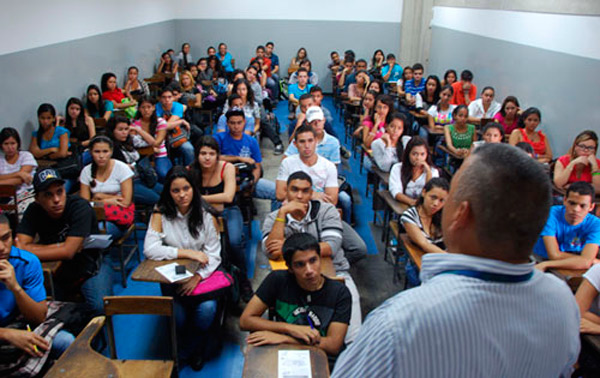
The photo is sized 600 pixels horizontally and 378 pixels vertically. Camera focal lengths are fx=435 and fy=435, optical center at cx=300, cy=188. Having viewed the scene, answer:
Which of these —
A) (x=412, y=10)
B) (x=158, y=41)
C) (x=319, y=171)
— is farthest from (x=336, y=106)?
(x=319, y=171)

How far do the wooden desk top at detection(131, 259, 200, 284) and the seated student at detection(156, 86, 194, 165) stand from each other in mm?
3219

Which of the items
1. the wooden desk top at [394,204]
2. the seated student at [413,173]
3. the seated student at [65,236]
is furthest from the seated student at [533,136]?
the seated student at [65,236]

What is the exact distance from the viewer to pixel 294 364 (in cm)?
213

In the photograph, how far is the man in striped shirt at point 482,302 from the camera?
78 centimetres

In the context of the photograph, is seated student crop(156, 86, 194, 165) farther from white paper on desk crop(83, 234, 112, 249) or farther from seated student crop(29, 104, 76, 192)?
white paper on desk crop(83, 234, 112, 249)

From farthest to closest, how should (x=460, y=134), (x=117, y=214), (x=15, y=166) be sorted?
(x=460, y=134)
(x=15, y=166)
(x=117, y=214)

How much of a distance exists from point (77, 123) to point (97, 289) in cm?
345

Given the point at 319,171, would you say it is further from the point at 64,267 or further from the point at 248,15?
the point at 248,15

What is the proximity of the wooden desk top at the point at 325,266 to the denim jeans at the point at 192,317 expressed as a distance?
1.68 feet

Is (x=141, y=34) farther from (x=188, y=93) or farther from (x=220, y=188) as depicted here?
(x=220, y=188)

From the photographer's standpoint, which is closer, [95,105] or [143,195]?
[143,195]

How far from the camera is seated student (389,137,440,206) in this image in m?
4.23

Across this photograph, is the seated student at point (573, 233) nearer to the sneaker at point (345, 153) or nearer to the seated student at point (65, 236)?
the sneaker at point (345, 153)

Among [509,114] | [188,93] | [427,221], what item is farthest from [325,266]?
[188,93]
